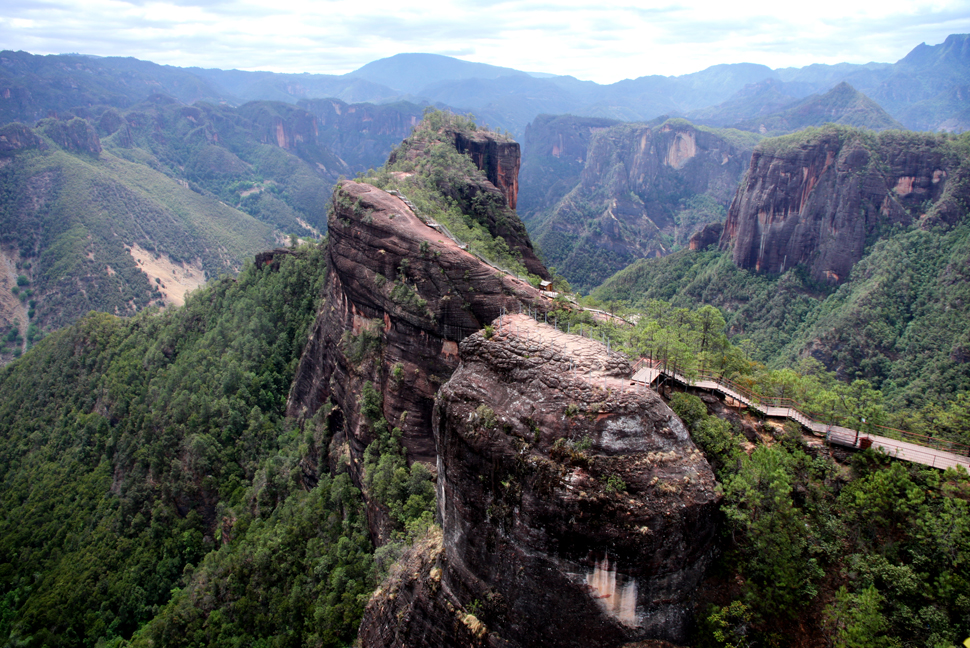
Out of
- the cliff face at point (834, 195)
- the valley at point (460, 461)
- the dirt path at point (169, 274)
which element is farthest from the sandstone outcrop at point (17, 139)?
the cliff face at point (834, 195)

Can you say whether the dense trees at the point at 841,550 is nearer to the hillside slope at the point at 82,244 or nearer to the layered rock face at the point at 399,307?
the layered rock face at the point at 399,307

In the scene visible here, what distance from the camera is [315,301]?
57156mm

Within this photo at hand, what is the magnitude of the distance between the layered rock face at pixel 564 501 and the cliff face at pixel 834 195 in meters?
111

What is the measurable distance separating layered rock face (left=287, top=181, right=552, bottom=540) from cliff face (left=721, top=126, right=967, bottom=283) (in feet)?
346

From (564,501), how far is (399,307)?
19.0 meters

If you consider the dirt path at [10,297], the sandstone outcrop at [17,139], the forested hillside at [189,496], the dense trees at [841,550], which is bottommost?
the dirt path at [10,297]

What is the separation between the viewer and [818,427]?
25547 millimetres

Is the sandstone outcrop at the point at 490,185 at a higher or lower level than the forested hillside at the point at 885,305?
higher

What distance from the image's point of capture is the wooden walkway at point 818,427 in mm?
23125

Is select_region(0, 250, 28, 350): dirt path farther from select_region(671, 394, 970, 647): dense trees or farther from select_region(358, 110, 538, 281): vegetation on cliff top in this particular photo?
select_region(671, 394, 970, 647): dense trees

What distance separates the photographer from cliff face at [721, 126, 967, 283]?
105 metres

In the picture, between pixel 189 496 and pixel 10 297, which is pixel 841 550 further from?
pixel 10 297

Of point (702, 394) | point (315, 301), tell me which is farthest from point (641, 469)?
point (315, 301)

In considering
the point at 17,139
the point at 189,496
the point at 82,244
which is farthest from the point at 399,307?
the point at 17,139
